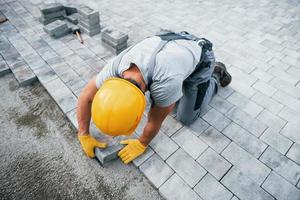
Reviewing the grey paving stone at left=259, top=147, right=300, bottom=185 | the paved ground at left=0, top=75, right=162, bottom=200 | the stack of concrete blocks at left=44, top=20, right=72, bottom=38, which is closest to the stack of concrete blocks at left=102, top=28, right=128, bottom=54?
the stack of concrete blocks at left=44, top=20, right=72, bottom=38

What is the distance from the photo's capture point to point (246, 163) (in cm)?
321

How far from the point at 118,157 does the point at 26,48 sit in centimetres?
344

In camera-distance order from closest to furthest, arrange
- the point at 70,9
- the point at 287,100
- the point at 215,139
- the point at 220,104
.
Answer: the point at 215,139
the point at 220,104
the point at 287,100
the point at 70,9

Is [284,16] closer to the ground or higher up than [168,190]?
higher up

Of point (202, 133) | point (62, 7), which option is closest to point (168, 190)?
point (202, 133)

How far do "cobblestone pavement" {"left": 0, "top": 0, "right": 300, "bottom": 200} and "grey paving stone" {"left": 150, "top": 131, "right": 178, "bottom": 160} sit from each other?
0.02 m

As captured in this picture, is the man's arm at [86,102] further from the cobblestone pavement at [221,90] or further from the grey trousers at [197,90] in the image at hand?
the grey trousers at [197,90]

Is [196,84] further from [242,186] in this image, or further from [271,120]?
[271,120]

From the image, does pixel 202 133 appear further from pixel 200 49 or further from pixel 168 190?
pixel 200 49

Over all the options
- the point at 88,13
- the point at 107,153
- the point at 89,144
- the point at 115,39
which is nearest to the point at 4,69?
the point at 88,13

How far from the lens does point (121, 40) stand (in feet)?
15.7

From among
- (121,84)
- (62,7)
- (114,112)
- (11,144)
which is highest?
(121,84)

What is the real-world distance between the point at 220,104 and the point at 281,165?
130 centimetres

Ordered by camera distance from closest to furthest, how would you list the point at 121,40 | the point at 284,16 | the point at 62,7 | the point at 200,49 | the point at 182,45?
the point at 182,45, the point at 200,49, the point at 121,40, the point at 62,7, the point at 284,16
